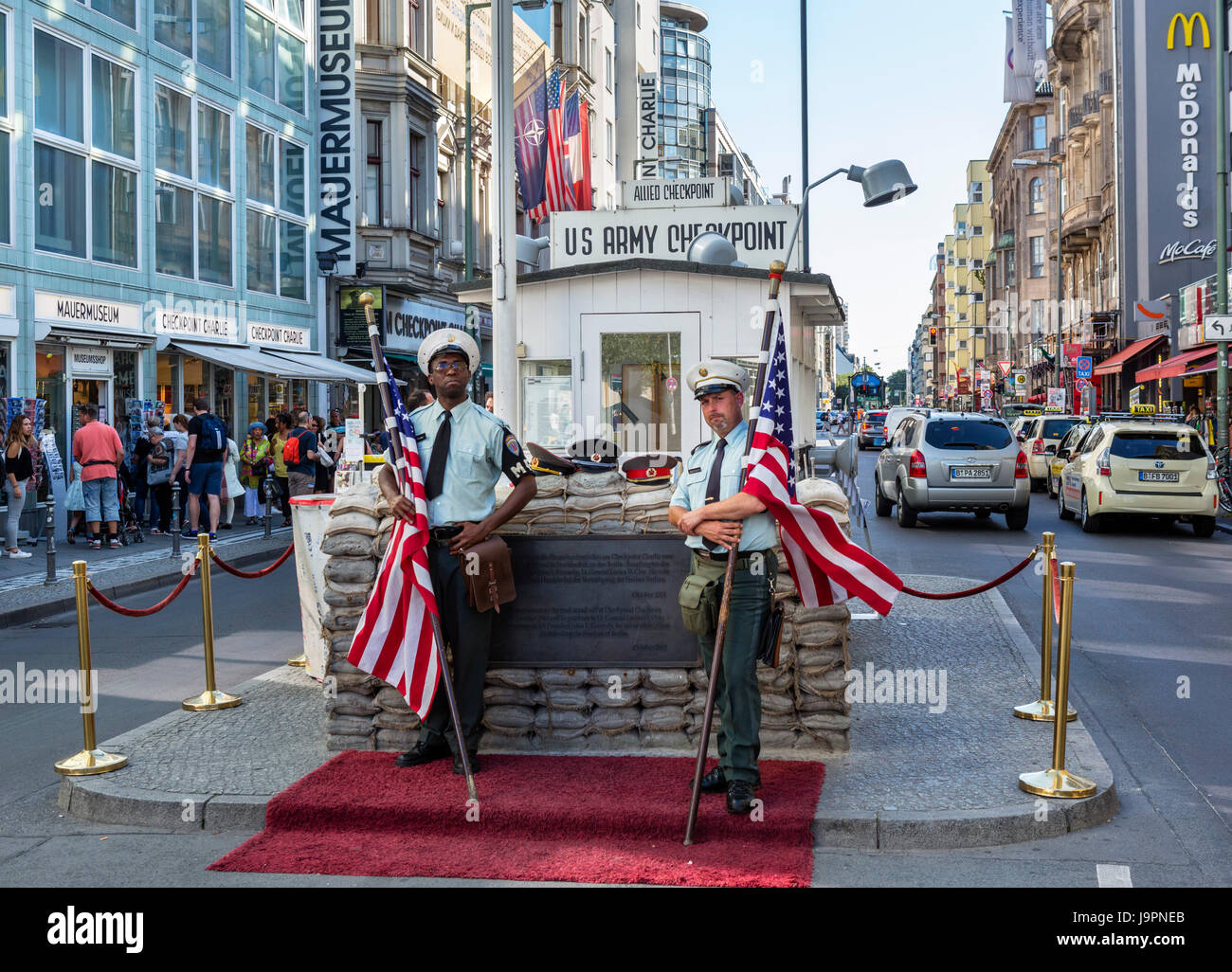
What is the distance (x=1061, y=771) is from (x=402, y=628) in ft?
10.1

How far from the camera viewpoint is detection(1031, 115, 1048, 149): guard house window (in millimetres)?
87688

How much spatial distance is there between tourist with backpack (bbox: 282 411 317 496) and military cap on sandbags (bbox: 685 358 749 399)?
13.0 metres

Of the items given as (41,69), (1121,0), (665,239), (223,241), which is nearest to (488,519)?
(665,239)

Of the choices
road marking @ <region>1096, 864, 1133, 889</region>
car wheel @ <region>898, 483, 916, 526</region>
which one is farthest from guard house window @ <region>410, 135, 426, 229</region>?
road marking @ <region>1096, 864, 1133, 889</region>

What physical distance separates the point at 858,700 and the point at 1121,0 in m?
45.2

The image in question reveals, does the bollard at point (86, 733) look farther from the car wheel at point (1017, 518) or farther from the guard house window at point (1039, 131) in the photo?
the guard house window at point (1039, 131)

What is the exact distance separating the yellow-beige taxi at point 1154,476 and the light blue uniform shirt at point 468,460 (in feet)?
46.9

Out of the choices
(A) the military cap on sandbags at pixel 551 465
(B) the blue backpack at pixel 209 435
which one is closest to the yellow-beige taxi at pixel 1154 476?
(B) the blue backpack at pixel 209 435

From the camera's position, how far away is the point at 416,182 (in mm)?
35969

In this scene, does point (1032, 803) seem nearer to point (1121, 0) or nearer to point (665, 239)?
point (665, 239)

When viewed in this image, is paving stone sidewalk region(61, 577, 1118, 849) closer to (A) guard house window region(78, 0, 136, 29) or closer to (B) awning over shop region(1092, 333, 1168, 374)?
Result: (A) guard house window region(78, 0, 136, 29)

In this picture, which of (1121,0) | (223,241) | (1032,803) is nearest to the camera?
(1032,803)
